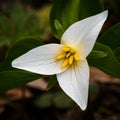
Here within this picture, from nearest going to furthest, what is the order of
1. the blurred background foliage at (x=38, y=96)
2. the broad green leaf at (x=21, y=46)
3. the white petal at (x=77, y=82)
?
the white petal at (x=77, y=82) < the broad green leaf at (x=21, y=46) < the blurred background foliage at (x=38, y=96)

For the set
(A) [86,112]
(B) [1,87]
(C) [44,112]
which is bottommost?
(C) [44,112]

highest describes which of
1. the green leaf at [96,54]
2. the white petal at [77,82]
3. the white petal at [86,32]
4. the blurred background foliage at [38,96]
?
the white petal at [86,32]

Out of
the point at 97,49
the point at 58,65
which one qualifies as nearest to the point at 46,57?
the point at 58,65

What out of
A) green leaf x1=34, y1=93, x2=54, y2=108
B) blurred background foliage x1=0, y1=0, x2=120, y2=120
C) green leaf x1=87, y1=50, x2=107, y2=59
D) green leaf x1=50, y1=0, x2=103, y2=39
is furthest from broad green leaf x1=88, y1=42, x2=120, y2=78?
green leaf x1=34, y1=93, x2=54, y2=108

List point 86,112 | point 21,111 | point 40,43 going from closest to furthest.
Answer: point 40,43 < point 86,112 < point 21,111

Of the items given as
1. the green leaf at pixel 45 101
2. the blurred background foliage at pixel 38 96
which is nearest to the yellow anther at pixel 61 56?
the blurred background foliage at pixel 38 96

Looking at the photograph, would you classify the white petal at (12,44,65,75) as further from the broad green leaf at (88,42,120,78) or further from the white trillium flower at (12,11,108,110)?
the broad green leaf at (88,42,120,78)

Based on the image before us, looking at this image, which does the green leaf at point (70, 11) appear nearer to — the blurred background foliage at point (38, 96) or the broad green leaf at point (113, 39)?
the broad green leaf at point (113, 39)

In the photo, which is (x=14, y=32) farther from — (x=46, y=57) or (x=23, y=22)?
(x=46, y=57)
